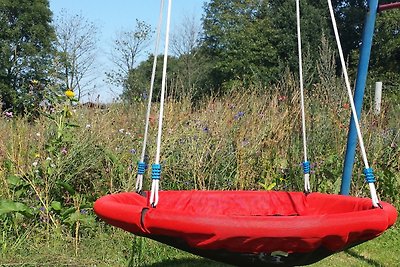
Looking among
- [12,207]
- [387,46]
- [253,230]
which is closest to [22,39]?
[387,46]

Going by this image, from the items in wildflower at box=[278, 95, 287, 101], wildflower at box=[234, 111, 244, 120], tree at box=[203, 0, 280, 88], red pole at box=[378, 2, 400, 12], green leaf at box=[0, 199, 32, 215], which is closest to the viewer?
green leaf at box=[0, 199, 32, 215]

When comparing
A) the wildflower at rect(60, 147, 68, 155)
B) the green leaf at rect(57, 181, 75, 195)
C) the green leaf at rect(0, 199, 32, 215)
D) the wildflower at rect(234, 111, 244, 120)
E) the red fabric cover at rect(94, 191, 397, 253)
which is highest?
the wildflower at rect(234, 111, 244, 120)

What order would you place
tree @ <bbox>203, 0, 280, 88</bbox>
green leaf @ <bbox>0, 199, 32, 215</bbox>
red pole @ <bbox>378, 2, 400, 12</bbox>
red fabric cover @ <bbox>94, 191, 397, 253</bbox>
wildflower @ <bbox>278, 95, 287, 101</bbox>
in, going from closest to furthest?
red fabric cover @ <bbox>94, 191, 397, 253</bbox>
green leaf @ <bbox>0, 199, 32, 215</bbox>
red pole @ <bbox>378, 2, 400, 12</bbox>
wildflower @ <bbox>278, 95, 287, 101</bbox>
tree @ <bbox>203, 0, 280, 88</bbox>

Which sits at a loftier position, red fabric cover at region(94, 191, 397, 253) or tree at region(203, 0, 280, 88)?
tree at region(203, 0, 280, 88)

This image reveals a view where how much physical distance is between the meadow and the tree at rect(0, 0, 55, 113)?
1876cm

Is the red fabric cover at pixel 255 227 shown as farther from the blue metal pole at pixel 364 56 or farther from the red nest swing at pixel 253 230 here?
the blue metal pole at pixel 364 56

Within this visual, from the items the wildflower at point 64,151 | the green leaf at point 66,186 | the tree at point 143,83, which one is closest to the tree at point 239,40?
the tree at point 143,83

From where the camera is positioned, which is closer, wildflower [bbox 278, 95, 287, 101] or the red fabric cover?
the red fabric cover

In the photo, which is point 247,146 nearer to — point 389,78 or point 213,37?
point 389,78

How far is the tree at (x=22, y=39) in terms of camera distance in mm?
23406

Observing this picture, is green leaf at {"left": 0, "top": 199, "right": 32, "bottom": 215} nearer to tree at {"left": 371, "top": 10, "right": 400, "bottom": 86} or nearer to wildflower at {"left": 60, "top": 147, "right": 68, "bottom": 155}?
wildflower at {"left": 60, "top": 147, "right": 68, "bottom": 155}

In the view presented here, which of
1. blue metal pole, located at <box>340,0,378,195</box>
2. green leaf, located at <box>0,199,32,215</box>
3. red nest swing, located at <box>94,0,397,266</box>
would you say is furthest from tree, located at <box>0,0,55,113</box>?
red nest swing, located at <box>94,0,397,266</box>

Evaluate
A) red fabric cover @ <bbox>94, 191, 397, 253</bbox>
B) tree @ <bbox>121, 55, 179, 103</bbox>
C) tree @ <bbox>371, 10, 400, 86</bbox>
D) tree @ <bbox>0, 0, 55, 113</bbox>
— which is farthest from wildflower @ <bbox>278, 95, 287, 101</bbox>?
tree @ <bbox>0, 0, 55, 113</bbox>

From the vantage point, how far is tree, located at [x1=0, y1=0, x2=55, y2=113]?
23.4 m
